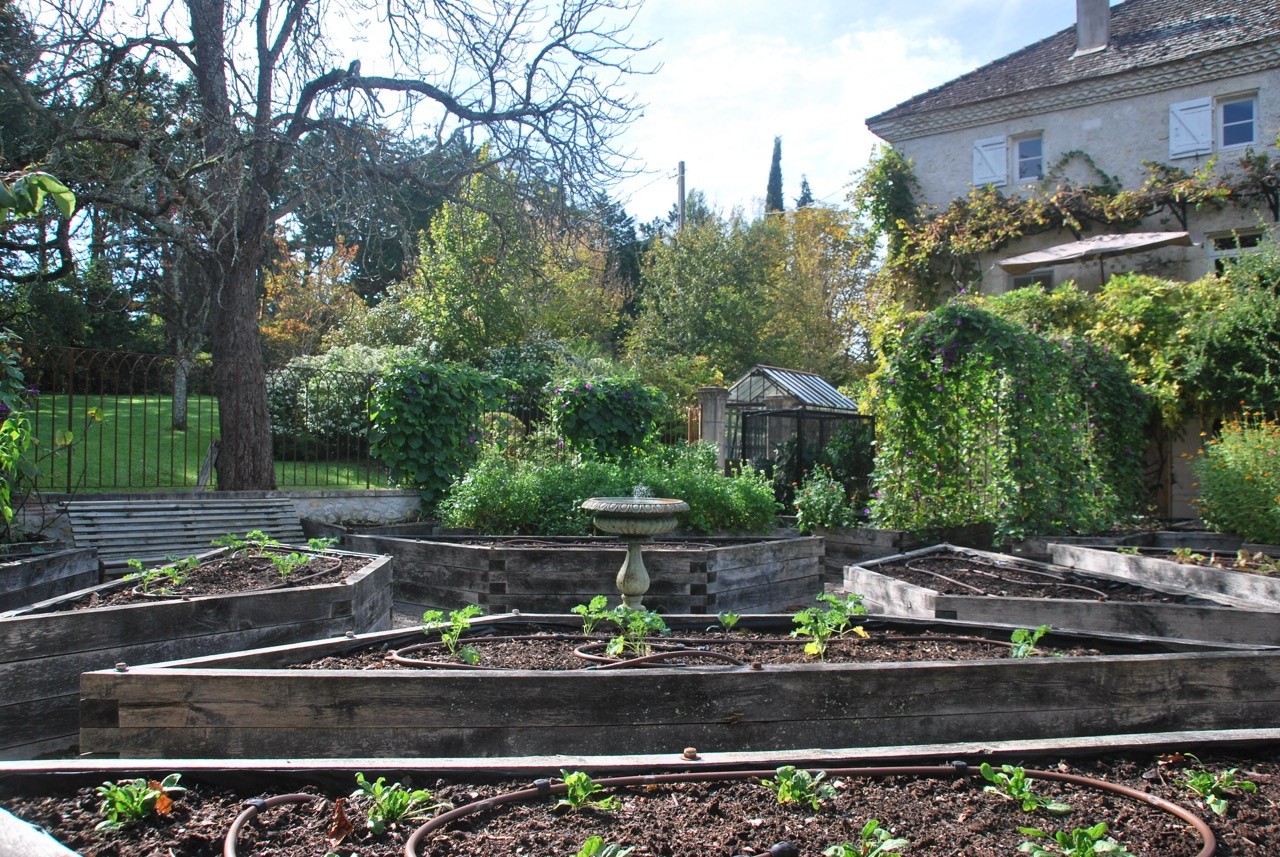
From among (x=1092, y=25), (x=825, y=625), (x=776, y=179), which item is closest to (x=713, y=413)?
(x=825, y=625)

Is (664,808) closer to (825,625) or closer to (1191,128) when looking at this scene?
(825,625)

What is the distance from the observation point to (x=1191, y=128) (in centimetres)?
1630

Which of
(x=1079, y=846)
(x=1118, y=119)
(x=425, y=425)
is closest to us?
(x=1079, y=846)

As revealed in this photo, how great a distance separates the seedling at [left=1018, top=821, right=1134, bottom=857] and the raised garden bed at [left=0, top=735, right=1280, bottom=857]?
7 centimetres

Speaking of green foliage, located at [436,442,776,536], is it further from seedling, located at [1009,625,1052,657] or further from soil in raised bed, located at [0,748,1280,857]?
soil in raised bed, located at [0,748,1280,857]

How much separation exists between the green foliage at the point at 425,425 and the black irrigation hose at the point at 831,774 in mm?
8143

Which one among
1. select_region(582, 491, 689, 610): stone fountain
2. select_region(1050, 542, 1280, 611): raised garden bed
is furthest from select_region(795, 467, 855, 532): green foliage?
select_region(582, 491, 689, 610): stone fountain

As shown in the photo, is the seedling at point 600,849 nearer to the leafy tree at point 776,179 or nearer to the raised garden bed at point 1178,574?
the raised garden bed at point 1178,574

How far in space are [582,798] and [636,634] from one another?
1.59 metres

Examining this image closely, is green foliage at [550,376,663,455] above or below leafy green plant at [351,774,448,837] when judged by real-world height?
above

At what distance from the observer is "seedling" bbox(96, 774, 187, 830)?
2197 millimetres

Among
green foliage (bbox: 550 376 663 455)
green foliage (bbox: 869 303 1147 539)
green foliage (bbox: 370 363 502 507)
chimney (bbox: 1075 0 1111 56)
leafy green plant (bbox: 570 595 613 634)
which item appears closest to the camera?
leafy green plant (bbox: 570 595 613 634)

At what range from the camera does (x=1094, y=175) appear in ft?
57.1

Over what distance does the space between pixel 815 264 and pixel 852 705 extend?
88.3ft
